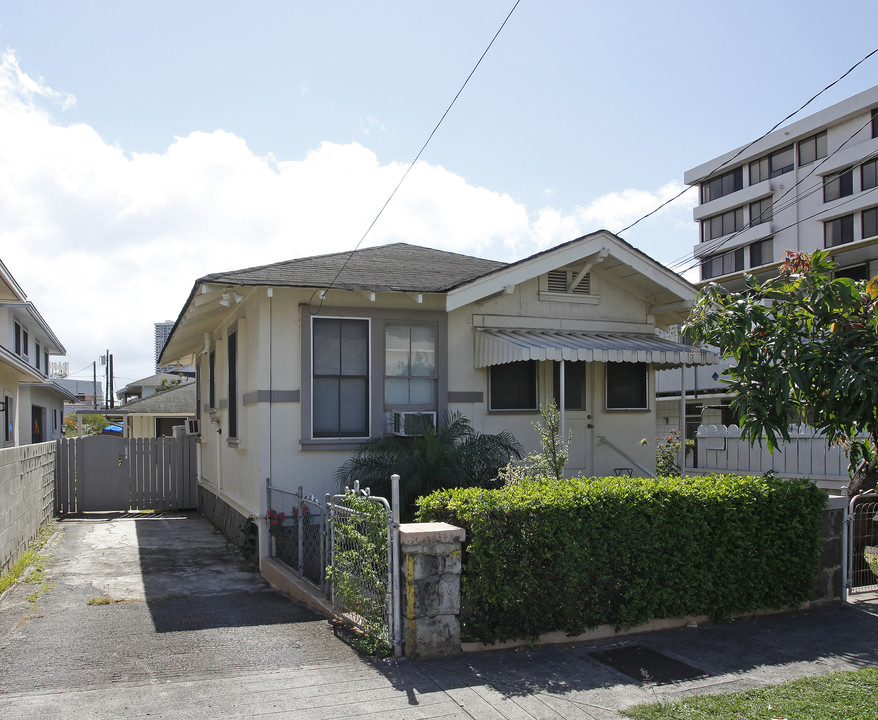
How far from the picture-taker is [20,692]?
503cm

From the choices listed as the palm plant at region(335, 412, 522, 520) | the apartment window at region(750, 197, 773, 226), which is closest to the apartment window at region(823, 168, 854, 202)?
the apartment window at region(750, 197, 773, 226)

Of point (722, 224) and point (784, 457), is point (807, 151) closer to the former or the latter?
point (722, 224)

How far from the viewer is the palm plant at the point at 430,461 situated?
8.79 m

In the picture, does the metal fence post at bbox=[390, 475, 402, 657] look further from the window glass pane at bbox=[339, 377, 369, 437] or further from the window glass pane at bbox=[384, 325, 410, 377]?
the window glass pane at bbox=[384, 325, 410, 377]

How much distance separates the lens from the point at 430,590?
5.63 meters

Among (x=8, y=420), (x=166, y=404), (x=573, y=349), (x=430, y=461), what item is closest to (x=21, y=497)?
(x=430, y=461)

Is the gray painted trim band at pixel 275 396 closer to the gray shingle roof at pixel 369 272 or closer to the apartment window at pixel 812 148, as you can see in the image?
the gray shingle roof at pixel 369 272

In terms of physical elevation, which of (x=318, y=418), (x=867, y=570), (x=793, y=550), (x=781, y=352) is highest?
(x=781, y=352)

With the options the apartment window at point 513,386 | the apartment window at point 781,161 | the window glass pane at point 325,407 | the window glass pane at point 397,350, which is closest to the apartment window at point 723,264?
the apartment window at point 781,161

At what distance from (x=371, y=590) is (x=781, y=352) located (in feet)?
12.2

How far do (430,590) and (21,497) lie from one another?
735 cm

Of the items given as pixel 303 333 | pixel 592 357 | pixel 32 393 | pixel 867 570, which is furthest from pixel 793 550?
pixel 32 393

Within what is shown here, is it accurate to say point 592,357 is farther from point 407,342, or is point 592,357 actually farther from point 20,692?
point 20,692

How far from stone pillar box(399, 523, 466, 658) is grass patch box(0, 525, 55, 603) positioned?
4.76 m
